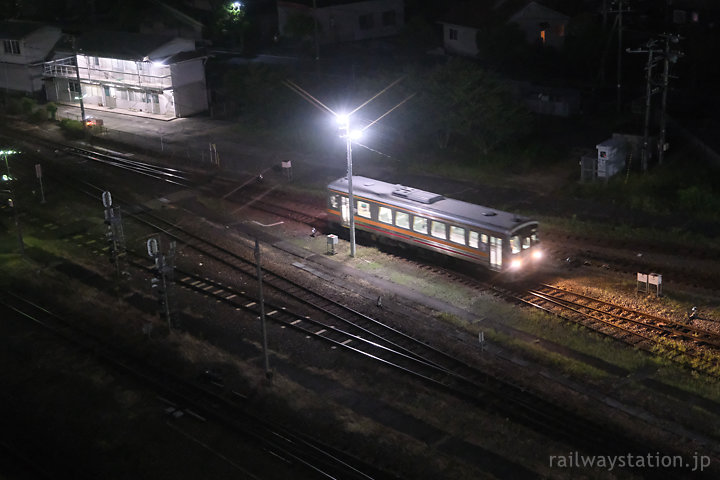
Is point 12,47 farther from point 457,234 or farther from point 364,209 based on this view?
point 457,234

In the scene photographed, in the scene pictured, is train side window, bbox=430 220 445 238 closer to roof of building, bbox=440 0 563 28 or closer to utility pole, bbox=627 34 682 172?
utility pole, bbox=627 34 682 172

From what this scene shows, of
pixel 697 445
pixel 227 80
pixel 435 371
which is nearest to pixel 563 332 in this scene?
pixel 435 371

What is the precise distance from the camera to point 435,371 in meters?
24.8

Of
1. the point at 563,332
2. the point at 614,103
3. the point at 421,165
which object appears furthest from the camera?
the point at 614,103

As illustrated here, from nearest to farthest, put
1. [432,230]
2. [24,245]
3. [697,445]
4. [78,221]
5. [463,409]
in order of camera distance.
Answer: [697,445], [463,409], [432,230], [24,245], [78,221]

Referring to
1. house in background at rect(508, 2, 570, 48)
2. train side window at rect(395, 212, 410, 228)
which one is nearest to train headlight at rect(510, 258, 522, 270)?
train side window at rect(395, 212, 410, 228)

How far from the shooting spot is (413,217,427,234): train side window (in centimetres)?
3253

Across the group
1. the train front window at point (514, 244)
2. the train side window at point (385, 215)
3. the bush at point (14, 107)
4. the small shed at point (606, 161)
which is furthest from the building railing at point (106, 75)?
the train front window at point (514, 244)

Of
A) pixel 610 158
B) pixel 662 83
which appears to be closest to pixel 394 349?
pixel 610 158

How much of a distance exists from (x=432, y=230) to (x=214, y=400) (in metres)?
12.6

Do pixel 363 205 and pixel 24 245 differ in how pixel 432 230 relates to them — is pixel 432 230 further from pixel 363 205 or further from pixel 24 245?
pixel 24 245

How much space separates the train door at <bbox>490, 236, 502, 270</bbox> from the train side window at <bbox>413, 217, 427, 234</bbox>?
3310 millimetres

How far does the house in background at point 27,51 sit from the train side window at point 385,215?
156ft

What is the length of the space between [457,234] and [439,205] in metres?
1.75
